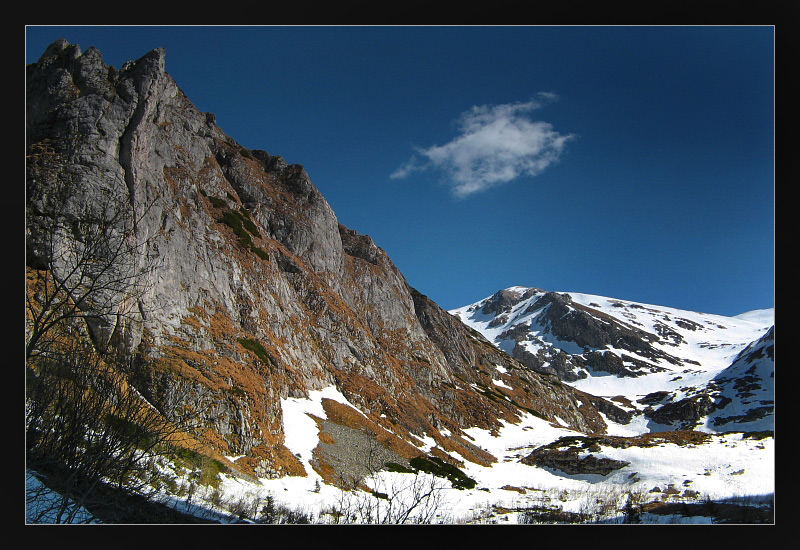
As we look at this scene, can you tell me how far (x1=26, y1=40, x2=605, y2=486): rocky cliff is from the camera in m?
29.8

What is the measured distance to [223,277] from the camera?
149 feet

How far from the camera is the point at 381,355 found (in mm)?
69438

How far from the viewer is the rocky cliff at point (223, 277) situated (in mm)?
29797
